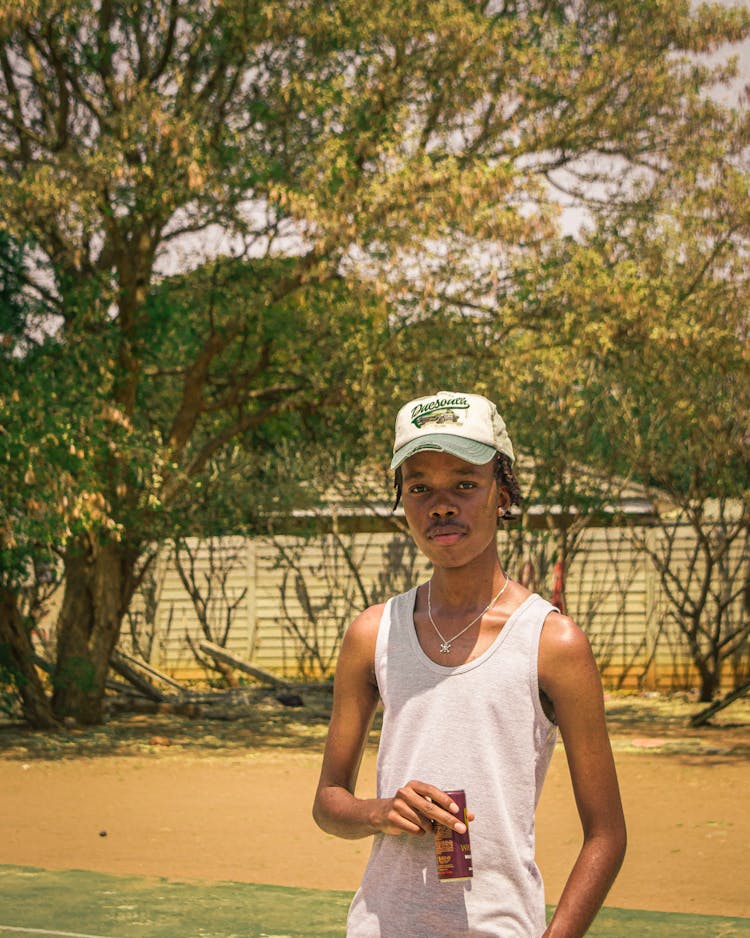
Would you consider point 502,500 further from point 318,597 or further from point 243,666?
point 318,597

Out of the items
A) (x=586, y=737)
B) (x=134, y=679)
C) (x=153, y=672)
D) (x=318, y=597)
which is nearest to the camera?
(x=586, y=737)

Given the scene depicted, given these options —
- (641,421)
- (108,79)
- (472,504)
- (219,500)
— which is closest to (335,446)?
(219,500)

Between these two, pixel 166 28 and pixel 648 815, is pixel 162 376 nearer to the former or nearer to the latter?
pixel 166 28

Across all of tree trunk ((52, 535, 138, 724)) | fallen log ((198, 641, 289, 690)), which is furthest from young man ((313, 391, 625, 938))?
fallen log ((198, 641, 289, 690))

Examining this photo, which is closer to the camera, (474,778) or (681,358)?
(474,778)

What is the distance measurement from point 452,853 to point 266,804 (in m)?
7.84

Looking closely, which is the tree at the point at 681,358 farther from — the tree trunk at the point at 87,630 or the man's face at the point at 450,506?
the man's face at the point at 450,506

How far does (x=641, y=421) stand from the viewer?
48.5 feet

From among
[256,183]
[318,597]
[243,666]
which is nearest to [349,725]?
[256,183]

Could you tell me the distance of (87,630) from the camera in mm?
13695

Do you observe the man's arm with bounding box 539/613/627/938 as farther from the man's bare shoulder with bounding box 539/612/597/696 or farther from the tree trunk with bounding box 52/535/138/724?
the tree trunk with bounding box 52/535/138/724

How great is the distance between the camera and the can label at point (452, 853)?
188cm

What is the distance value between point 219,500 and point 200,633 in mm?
3743

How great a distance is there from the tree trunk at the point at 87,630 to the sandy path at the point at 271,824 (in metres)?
2.05
